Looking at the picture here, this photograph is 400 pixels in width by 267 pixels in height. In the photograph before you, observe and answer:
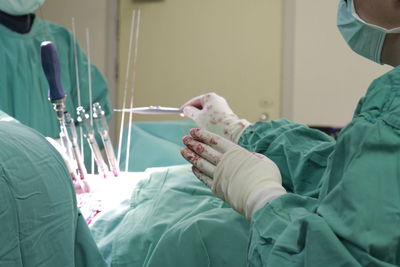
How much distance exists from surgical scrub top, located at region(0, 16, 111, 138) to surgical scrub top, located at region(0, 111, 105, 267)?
3.05 ft

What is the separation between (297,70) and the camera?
2.83m

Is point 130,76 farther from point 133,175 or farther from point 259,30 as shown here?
point 133,175

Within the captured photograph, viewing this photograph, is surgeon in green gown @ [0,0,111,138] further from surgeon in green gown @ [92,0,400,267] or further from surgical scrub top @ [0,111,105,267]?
surgical scrub top @ [0,111,105,267]

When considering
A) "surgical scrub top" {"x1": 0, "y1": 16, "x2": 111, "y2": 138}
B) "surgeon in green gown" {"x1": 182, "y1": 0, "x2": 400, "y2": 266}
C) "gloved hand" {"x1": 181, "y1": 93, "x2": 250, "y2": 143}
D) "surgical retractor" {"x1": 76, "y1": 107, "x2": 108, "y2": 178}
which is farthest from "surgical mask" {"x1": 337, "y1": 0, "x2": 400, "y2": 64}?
"surgical scrub top" {"x1": 0, "y1": 16, "x2": 111, "y2": 138}

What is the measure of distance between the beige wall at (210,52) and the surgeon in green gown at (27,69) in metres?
1.16

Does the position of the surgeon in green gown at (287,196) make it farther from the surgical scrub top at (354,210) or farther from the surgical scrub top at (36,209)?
the surgical scrub top at (36,209)

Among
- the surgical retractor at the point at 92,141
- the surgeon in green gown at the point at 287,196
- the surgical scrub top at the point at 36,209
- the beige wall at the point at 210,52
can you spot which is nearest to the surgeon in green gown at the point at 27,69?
the surgical retractor at the point at 92,141

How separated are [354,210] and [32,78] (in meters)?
1.53

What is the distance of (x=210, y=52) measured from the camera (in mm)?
2908

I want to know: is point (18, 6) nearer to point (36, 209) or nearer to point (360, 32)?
point (36, 209)

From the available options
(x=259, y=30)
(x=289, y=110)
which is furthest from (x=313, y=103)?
(x=259, y=30)

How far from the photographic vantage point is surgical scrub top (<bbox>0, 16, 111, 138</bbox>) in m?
1.70

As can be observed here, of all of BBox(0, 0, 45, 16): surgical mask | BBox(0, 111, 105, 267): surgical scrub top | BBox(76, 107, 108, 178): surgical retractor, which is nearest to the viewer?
BBox(0, 111, 105, 267): surgical scrub top

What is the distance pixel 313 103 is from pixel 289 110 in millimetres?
173
